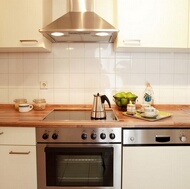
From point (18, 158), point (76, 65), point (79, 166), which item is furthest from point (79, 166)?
point (76, 65)

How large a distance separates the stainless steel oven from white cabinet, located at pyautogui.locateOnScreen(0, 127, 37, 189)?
0.05 m

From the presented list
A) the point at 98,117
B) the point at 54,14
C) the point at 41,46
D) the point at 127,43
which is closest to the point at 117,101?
the point at 98,117

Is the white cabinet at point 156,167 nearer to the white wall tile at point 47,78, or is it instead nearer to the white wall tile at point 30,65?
the white wall tile at point 47,78

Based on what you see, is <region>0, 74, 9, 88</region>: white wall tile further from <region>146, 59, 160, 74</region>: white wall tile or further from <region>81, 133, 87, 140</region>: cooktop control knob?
<region>146, 59, 160, 74</region>: white wall tile

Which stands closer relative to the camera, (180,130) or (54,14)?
(180,130)

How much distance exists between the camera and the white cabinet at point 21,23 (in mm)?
1641

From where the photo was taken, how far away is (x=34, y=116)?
1603 mm

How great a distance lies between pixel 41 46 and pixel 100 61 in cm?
59

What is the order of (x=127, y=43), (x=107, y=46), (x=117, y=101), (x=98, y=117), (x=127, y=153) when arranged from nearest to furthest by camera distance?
(x=127, y=153) < (x=98, y=117) < (x=127, y=43) < (x=117, y=101) < (x=107, y=46)

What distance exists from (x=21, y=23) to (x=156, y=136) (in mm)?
1332

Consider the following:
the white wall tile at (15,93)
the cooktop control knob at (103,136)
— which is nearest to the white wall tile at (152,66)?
the cooktop control knob at (103,136)

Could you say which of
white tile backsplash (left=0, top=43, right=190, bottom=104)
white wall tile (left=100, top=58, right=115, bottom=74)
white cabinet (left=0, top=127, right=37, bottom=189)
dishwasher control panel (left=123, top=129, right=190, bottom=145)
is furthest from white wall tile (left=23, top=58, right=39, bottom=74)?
dishwasher control panel (left=123, top=129, right=190, bottom=145)

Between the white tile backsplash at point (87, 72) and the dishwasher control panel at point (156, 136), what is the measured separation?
25.9 inches

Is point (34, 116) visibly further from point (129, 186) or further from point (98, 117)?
point (129, 186)
